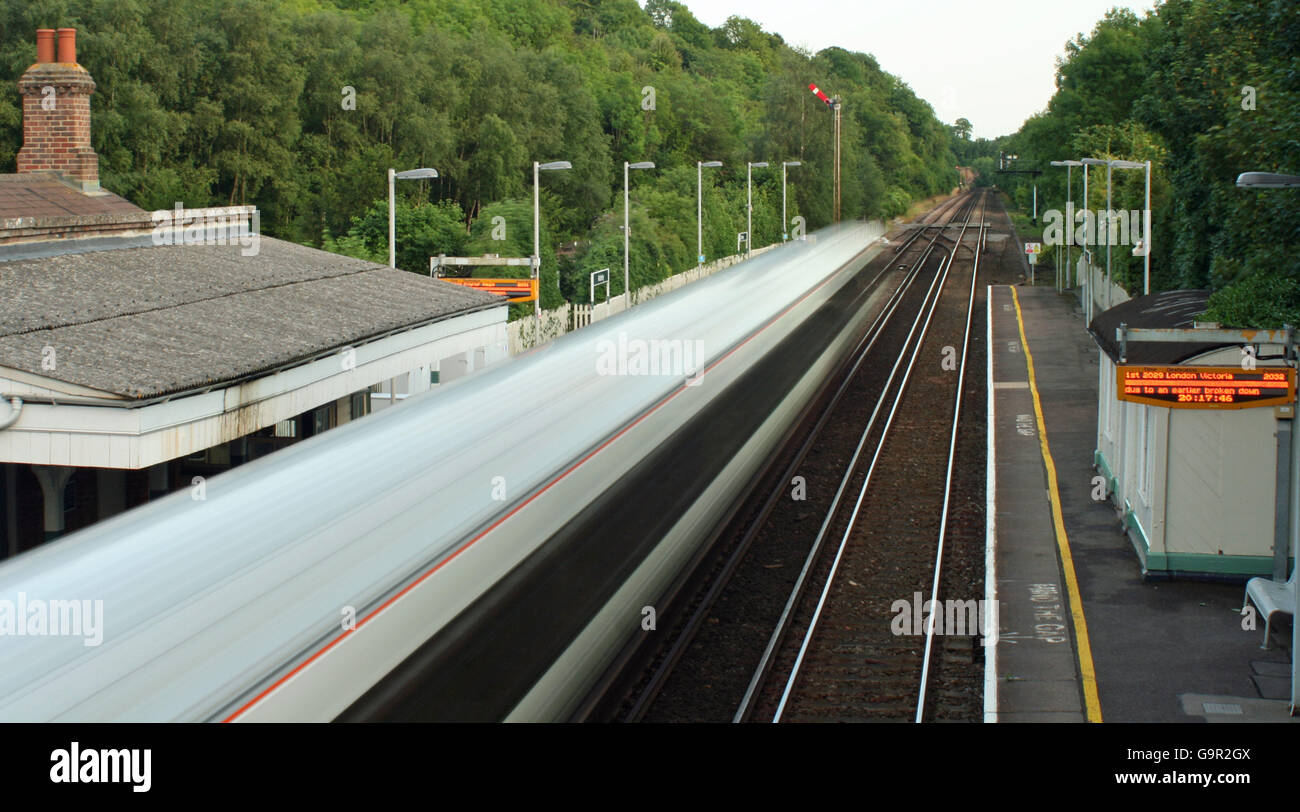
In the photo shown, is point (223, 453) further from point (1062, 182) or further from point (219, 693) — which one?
point (1062, 182)

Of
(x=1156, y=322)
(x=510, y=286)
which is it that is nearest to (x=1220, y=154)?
(x=1156, y=322)

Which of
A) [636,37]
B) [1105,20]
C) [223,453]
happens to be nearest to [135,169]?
[223,453]

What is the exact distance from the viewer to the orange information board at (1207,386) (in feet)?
47.1

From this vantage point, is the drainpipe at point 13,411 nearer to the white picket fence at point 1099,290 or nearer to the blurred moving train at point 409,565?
the blurred moving train at point 409,565

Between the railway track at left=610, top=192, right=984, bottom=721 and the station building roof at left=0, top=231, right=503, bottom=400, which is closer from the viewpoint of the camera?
the railway track at left=610, top=192, right=984, bottom=721

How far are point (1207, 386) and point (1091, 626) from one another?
121 inches

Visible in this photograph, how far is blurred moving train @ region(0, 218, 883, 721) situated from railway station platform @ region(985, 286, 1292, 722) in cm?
384

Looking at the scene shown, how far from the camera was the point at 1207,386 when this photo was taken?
14648 millimetres

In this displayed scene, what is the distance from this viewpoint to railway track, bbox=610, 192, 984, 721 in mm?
12375
